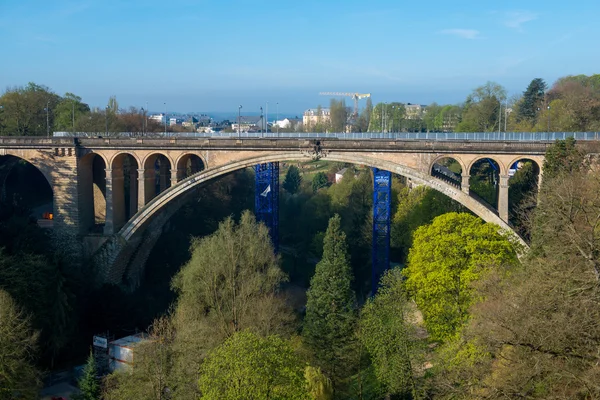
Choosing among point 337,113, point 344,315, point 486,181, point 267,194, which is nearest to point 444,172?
point 267,194

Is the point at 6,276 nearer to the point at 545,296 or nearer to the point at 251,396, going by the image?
the point at 251,396

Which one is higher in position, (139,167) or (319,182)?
(139,167)

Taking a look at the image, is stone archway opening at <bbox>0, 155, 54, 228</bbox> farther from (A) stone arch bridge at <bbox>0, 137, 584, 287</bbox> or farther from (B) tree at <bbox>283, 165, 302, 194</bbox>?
(B) tree at <bbox>283, 165, 302, 194</bbox>

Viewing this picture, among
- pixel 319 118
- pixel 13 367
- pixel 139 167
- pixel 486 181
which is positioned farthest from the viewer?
pixel 319 118

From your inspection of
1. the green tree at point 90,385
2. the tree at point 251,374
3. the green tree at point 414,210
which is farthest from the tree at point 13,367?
the green tree at point 414,210

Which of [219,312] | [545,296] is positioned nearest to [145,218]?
[219,312]

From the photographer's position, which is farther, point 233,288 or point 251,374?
point 233,288

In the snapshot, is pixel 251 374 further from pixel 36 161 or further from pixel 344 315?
pixel 36 161

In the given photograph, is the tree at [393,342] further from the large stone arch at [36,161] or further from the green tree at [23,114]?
the green tree at [23,114]
